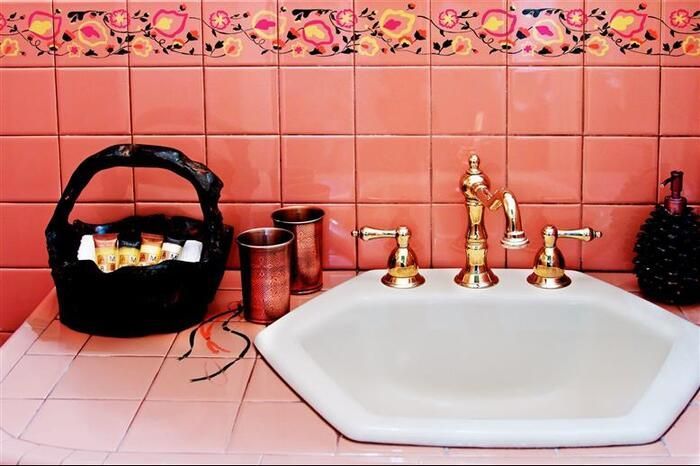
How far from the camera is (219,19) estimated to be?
4.73ft

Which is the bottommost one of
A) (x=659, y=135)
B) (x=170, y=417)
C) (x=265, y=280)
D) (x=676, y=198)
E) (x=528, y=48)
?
(x=170, y=417)

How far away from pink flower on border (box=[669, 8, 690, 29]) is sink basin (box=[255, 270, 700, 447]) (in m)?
0.44

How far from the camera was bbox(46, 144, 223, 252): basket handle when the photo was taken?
4.25ft

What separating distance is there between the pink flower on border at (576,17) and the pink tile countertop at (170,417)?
0.66 metres

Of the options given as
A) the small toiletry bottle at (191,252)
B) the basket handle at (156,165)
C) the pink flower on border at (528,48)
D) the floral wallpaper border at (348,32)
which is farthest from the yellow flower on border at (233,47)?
the pink flower on border at (528,48)

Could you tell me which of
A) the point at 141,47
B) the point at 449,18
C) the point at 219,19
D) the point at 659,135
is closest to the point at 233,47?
the point at 219,19

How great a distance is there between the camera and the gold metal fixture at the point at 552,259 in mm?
1374

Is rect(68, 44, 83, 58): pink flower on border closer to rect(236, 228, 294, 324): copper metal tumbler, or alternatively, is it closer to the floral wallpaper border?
the floral wallpaper border

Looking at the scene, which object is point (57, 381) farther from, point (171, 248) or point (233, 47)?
point (233, 47)

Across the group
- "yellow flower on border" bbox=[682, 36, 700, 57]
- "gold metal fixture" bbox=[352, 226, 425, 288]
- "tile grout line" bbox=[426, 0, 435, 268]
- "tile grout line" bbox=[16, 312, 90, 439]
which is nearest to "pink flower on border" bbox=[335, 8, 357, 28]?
"tile grout line" bbox=[426, 0, 435, 268]

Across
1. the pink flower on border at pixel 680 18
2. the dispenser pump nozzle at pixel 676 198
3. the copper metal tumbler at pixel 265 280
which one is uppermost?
the pink flower on border at pixel 680 18

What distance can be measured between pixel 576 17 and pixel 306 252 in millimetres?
595

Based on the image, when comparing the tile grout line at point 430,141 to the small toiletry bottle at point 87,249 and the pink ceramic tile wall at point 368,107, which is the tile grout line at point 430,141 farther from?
the small toiletry bottle at point 87,249

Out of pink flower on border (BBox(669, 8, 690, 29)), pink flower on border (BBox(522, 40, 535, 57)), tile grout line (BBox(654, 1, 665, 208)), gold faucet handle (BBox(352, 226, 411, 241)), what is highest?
pink flower on border (BBox(669, 8, 690, 29))
